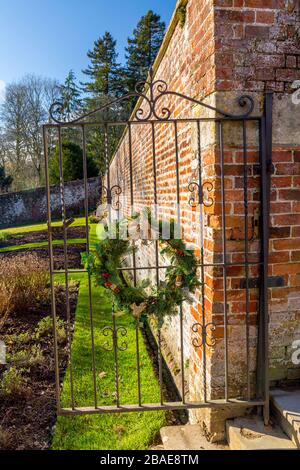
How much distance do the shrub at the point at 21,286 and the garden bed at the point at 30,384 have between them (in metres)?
0.17

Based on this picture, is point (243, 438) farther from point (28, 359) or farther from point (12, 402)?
point (28, 359)

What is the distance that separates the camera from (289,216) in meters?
2.33

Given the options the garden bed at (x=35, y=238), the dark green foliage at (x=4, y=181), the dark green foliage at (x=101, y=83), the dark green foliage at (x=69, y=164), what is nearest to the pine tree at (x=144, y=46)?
the dark green foliage at (x=101, y=83)

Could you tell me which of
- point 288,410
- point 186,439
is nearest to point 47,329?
point 186,439

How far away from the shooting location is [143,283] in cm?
236

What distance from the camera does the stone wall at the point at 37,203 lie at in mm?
21219

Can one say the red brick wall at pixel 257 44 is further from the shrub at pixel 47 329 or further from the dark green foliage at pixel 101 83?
the dark green foliage at pixel 101 83

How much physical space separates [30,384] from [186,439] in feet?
5.96

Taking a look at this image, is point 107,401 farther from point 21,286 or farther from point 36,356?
point 21,286

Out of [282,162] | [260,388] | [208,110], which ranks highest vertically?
[208,110]

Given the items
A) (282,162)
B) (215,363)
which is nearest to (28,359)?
(215,363)
